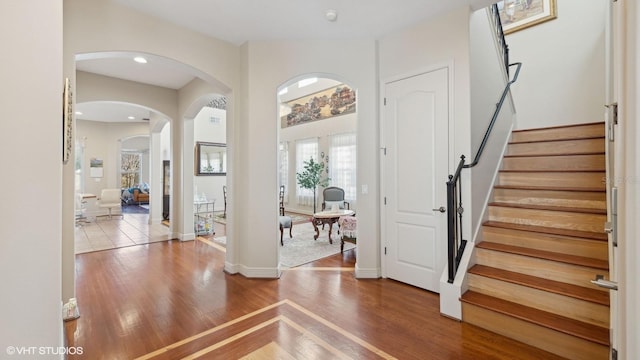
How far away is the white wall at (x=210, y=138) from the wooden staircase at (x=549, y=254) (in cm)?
770

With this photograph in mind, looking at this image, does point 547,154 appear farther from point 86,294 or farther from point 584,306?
point 86,294

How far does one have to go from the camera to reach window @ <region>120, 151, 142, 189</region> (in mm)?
13859

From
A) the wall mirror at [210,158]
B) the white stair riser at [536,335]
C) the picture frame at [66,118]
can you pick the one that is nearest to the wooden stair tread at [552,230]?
the white stair riser at [536,335]

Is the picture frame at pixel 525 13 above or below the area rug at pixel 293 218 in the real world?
above

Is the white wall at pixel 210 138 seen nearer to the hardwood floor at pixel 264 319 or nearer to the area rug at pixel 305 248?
the area rug at pixel 305 248

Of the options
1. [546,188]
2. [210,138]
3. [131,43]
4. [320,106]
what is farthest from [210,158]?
[546,188]

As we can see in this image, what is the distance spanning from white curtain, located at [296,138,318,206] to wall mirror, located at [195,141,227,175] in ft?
7.56

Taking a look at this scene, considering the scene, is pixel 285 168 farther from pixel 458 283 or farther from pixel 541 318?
pixel 541 318

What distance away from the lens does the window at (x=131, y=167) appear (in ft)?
45.5

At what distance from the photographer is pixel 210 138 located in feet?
29.7

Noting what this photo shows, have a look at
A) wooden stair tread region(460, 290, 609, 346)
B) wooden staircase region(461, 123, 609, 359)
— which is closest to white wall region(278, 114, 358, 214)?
wooden staircase region(461, 123, 609, 359)

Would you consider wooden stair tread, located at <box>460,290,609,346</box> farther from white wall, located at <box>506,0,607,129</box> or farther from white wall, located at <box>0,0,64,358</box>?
white wall, located at <box>506,0,607,129</box>

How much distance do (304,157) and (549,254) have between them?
23.3 feet

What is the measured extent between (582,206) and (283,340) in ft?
10.7
